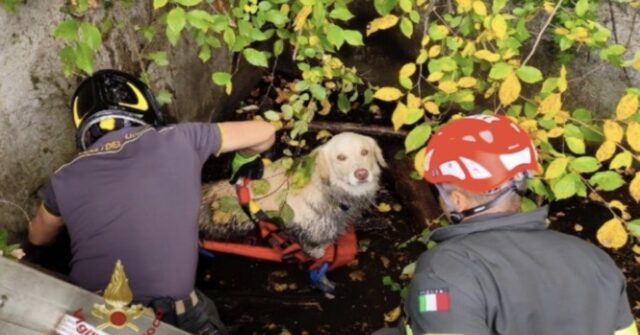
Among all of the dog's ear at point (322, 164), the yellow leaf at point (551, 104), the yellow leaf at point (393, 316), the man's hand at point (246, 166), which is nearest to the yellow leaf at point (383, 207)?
the dog's ear at point (322, 164)

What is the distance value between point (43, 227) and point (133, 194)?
92cm

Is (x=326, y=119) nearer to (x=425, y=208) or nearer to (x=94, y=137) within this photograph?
(x=425, y=208)

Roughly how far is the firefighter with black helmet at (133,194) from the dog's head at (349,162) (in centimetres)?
147

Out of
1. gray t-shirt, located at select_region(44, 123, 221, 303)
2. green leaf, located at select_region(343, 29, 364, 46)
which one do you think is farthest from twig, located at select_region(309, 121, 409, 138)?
gray t-shirt, located at select_region(44, 123, 221, 303)

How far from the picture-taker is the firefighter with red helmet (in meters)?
2.30

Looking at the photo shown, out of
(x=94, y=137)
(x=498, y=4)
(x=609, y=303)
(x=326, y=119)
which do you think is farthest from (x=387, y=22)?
(x=326, y=119)

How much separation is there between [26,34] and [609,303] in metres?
3.60

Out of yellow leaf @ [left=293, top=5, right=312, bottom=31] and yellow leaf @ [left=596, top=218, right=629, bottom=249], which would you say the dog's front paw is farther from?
yellow leaf @ [left=596, top=218, right=629, bottom=249]

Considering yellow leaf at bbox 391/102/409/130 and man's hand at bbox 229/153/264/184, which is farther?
man's hand at bbox 229/153/264/184

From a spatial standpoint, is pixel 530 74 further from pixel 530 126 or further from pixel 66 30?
pixel 66 30

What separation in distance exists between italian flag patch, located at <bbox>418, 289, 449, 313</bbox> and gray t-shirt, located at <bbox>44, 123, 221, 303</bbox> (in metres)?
1.61

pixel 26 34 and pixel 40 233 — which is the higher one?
pixel 26 34

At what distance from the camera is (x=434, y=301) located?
2.32m

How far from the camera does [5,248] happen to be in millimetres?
2982
